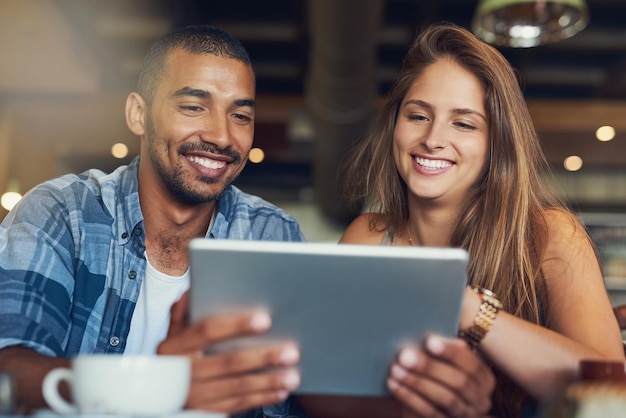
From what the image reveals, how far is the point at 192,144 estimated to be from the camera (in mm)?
1789

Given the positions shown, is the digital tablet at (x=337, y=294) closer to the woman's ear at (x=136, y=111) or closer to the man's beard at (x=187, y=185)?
the man's beard at (x=187, y=185)

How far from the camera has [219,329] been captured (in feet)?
3.00

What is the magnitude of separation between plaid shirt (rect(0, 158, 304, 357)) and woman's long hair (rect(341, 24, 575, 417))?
460 millimetres

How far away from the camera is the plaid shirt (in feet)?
4.45

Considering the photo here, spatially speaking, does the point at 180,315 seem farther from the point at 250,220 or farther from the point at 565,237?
the point at 565,237

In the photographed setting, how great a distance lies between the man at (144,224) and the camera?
4.51 feet

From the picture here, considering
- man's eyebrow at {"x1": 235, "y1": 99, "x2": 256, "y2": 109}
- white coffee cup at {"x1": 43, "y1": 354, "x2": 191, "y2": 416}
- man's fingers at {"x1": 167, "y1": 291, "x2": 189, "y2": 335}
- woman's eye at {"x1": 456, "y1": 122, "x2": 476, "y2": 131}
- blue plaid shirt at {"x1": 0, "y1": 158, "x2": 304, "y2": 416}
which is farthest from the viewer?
man's eyebrow at {"x1": 235, "y1": 99, "x2": 256, "y2": 109}

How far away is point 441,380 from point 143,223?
1.01 metres

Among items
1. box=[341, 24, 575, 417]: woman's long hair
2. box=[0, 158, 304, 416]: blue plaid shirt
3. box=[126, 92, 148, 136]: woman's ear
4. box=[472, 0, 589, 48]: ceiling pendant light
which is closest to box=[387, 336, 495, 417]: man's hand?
box=[341, 24, 575, 417]: woman's long hair

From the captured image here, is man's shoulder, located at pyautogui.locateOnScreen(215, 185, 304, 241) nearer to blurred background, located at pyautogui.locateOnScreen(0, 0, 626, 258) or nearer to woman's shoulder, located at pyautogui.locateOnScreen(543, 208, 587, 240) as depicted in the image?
woman's shoulder, located at pyautogui.locateOnScreen(543, 208, 587, 240)

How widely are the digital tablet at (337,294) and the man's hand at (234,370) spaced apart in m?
0.02

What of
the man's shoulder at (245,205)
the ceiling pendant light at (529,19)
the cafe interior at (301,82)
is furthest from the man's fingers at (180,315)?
the cafe interior at (301,82)

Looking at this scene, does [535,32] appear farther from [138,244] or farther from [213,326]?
[213,326]

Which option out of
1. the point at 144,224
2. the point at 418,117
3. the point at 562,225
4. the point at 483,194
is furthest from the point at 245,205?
the point at 562,225
